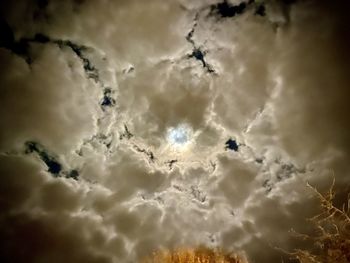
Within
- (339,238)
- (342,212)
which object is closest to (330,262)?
(339,238)

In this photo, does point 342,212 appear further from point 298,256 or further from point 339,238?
point 298,256

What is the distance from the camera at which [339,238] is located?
10.0 metres

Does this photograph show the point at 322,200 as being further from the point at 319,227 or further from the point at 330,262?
the point at 330,262

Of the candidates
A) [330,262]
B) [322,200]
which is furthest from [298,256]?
[322,200]

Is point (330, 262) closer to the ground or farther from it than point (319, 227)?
closer to the ground

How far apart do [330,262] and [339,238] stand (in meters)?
0.61

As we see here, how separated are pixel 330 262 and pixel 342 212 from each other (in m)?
1.22

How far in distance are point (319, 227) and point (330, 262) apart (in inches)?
33.1

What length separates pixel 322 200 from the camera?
33.6ft

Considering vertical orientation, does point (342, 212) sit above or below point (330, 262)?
above

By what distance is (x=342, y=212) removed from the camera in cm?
1013

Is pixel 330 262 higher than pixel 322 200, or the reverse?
pixel 322 200

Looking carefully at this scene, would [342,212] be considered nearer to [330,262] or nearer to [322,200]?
[322,200]

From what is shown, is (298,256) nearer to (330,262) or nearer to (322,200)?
(330,262)
